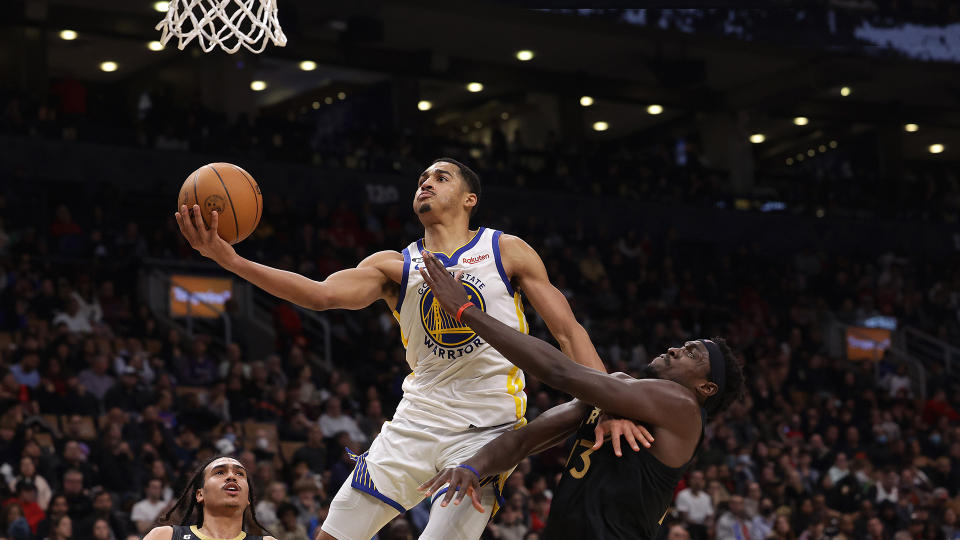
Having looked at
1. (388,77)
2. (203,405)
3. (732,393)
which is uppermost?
(388,77)

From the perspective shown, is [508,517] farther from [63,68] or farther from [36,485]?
[63,68]

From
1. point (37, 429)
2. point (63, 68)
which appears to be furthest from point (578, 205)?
point (37, 429)

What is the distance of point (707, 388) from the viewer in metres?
4.46

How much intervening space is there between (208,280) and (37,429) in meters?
6.12

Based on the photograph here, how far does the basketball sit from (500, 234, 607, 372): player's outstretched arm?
1053 millimetres

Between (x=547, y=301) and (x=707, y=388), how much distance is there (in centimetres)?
101

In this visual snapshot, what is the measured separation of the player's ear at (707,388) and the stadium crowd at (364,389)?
626cm

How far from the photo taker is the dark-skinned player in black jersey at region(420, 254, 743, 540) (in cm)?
433

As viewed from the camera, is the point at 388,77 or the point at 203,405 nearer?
the point at 203,405

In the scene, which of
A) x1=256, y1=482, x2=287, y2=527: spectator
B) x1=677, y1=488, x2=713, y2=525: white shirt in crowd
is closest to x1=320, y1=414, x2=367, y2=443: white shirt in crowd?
x1=256, y1=482, x2=287, y2=527: spectator

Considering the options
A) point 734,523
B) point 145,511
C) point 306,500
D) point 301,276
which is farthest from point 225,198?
point 734,523

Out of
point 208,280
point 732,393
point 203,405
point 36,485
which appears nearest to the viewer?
point 732,393

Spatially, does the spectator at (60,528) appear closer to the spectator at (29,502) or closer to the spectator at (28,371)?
the spectator at (29,502)

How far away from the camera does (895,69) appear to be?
2391 cm
